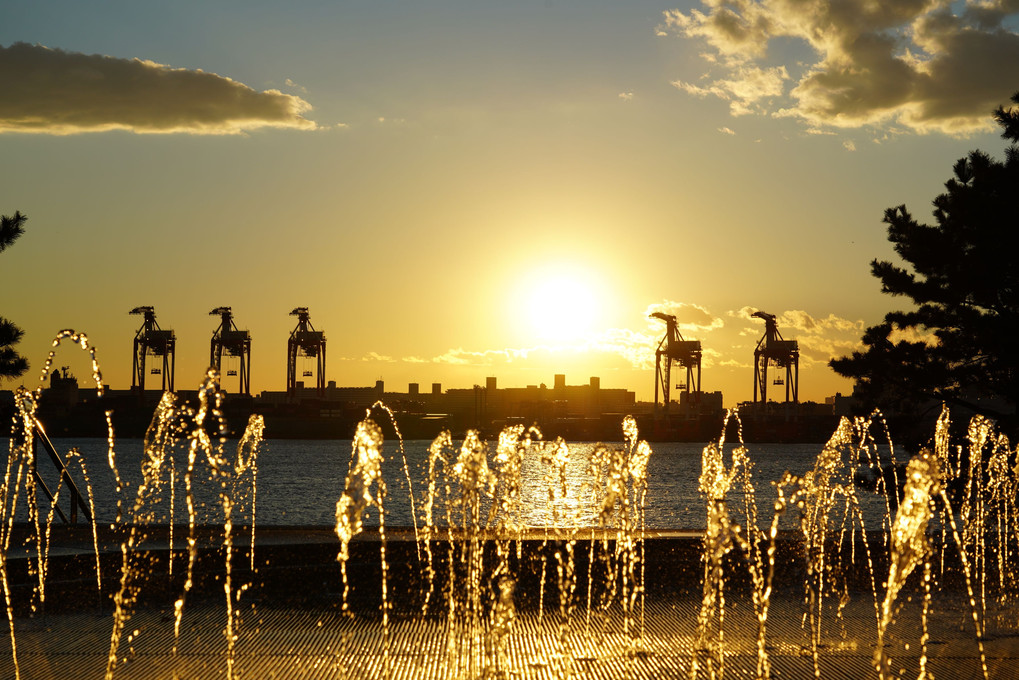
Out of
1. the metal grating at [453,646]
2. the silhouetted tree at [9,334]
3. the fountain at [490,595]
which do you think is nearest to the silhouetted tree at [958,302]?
the fountain at [490,595]

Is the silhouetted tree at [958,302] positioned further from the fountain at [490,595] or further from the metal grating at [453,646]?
the metal grating at [453,646]

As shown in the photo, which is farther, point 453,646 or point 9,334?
point 9,334

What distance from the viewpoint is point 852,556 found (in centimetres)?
1002

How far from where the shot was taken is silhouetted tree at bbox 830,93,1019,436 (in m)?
17.0

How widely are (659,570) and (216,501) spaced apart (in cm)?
2831

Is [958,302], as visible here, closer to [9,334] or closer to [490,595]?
[490,595]

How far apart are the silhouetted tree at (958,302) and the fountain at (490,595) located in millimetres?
6941

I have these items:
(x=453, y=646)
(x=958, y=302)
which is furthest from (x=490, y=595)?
(x=958, y=302)

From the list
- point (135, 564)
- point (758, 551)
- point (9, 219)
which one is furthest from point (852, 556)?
point (9, 219)

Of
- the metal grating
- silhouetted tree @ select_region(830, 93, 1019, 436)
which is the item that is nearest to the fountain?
the metal grating

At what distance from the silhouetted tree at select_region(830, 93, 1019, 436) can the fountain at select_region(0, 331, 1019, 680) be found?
6941 mm

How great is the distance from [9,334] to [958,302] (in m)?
18.4

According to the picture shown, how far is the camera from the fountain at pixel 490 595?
591 cm

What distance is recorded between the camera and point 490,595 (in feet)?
27.5
